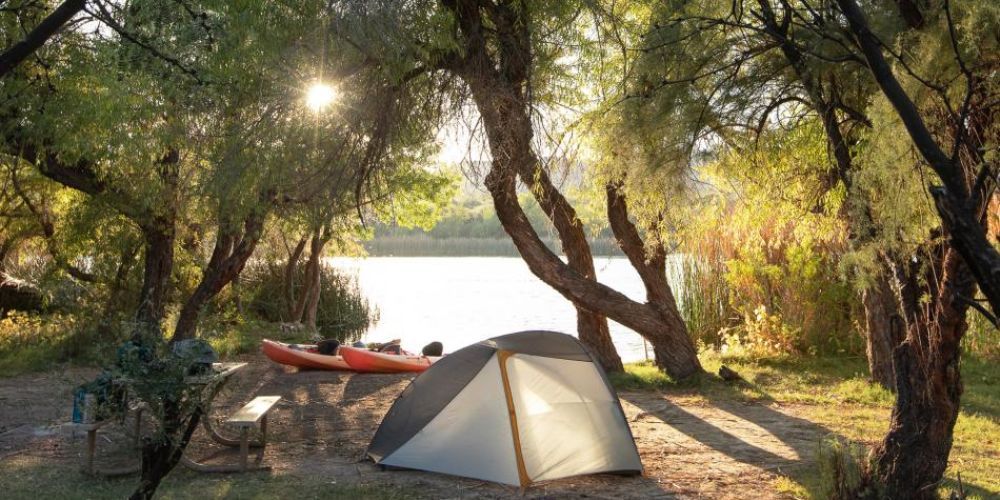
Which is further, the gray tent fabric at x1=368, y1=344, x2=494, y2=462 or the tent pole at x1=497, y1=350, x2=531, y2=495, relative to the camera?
the gray tent fabric at x1=368, y1=344, x2=494, y2=462

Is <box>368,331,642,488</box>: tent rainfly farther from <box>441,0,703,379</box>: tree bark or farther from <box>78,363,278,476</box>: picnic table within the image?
<box>441,0,703,379</box>: tree bark

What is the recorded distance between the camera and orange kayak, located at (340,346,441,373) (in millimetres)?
11547

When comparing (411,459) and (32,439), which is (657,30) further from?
(32,439)

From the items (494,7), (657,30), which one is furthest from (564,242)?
(657,30)

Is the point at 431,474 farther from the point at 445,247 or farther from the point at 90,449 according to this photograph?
the point at 445,247

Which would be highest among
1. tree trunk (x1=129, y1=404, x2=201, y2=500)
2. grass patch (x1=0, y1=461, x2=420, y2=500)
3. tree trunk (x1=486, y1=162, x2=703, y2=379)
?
tree trunk (x1=486, y1=162, x2=703, y2=379)

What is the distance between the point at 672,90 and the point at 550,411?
2719 mm

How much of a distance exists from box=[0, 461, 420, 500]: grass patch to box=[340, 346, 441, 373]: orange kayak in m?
5.06

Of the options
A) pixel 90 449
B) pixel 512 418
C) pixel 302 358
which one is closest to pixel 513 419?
pixel 512 418

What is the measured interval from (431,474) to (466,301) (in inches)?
859

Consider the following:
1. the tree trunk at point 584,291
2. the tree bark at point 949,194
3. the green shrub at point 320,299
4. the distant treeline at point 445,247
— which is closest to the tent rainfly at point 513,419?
the tree trunk at point 584,291

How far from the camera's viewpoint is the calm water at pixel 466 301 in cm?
1986

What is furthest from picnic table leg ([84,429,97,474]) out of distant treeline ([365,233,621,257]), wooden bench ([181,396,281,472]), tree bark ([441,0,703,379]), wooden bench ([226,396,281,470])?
distant treeline ([365,233,621,257])

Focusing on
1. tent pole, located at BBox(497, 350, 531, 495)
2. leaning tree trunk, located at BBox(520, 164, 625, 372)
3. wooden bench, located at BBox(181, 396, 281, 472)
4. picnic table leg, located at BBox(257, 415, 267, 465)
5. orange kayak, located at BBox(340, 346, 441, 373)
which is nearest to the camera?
tent pole, located at BBox(497, 350, 531, 495)
